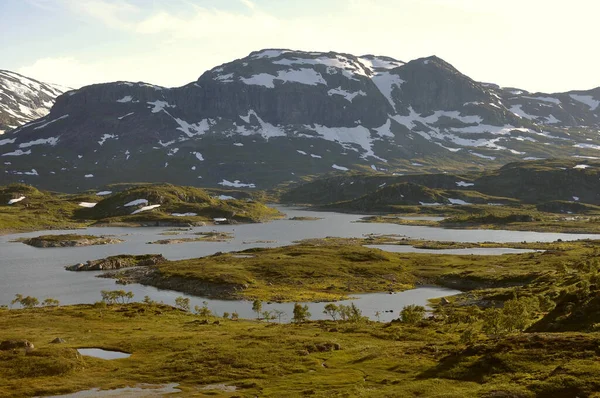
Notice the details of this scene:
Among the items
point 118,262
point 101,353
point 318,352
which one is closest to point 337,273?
point 118,262

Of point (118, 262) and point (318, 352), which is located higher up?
point (318, 352)

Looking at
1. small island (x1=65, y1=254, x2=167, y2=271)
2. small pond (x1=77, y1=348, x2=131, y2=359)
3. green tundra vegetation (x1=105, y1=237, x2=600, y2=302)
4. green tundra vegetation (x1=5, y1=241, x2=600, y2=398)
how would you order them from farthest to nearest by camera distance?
1. small island (x1=65, y1=254, x2=167, y2=271)
2. green tundra vegetation (x1=105, y1=237, x2=600, y2=302)
3. small pond (x1=77, y1=348, x2=131, y2=359)
4. green tundra vegetation (x1=5, y1=241, x2=600, y2=398)

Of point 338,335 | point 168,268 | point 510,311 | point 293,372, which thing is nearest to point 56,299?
point 168,268

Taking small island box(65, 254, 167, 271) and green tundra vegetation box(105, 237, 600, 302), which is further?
small island box(65, 254, 167, 271)

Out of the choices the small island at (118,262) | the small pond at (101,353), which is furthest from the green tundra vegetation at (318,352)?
the small island at (118,262)

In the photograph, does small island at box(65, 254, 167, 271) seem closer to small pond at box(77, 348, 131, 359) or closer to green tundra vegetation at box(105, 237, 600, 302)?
green tundra vegetation at box(105, 237, 600, 302)

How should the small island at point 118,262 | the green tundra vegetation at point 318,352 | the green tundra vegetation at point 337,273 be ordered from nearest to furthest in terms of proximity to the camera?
the green tundra vegetation at point 318,352, the green tundra vegetation at point 337,273, the small island at point 118,262

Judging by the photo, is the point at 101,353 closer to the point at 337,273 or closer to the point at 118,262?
the point at 337,273

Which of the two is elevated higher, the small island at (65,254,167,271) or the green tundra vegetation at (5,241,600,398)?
the green tundra vegetation at (5,241,600,398)

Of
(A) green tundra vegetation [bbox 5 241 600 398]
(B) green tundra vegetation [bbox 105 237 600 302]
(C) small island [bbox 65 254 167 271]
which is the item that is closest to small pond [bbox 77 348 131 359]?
(A) green tundra vegetation [bbox 5 241 600 398]

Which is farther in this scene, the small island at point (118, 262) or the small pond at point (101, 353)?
the small island at point (118, 262)

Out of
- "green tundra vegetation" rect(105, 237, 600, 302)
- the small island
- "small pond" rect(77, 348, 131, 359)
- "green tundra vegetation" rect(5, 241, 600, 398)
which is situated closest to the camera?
"green tundra vegetation" rect(5, 241, 600, 398)

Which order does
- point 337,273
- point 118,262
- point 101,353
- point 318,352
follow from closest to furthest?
point 318,352 < point 101,353 < point 337,273 < point 118,262

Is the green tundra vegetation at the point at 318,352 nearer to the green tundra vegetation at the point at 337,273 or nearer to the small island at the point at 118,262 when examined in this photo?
the green tundra vegetation at the point at 337,273
